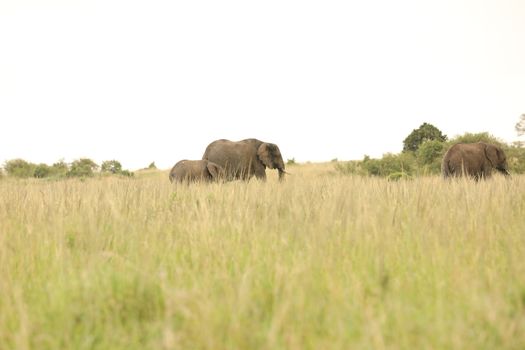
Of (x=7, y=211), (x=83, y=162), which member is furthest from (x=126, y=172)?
(x=7, y=211)

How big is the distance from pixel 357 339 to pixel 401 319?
21 centimetres

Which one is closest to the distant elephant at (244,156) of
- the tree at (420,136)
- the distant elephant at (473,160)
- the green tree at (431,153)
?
the distant elephant at (473,160)

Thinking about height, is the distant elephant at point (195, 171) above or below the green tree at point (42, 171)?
below

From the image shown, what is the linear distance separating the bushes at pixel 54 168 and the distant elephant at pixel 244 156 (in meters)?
17.2

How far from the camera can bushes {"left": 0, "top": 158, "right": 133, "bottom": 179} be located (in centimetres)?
3291

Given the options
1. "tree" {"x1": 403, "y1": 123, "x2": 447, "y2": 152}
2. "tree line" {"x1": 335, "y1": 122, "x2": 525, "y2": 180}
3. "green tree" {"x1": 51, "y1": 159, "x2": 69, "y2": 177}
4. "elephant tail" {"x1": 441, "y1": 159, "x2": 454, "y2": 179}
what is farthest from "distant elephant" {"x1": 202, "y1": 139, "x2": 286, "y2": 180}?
"green tree" {"x1": 51, "y1": 159, "x2": 69, "y2": 177}

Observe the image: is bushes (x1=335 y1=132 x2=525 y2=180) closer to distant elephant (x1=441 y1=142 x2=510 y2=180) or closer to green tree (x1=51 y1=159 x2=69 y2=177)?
distant elephant (x1=441 y1=142 x2=510 y2=180)

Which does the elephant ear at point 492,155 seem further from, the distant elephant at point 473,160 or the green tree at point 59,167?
the green tree at point 59,167

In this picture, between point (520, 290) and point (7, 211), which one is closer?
point (520, 290)

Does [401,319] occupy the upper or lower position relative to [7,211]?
lower

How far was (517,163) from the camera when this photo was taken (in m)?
23.2

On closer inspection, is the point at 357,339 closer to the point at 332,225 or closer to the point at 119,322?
the point at 119,322

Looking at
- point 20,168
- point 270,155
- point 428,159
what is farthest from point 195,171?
point 20,168

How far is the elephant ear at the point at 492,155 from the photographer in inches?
576
